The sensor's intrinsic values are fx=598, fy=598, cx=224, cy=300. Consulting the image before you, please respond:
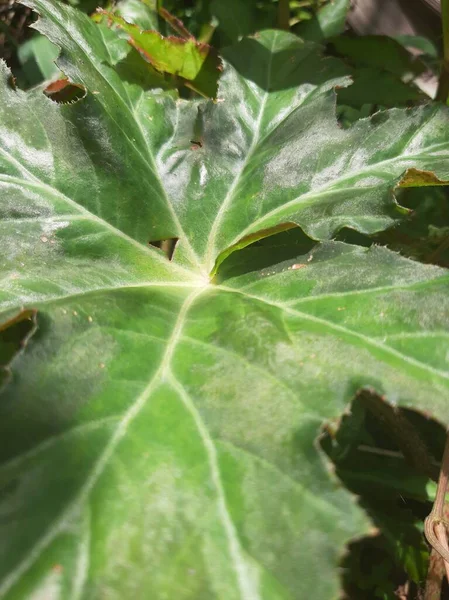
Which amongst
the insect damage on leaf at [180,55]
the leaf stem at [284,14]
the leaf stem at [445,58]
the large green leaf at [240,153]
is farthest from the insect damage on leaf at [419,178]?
the leaf stem at [284,14]

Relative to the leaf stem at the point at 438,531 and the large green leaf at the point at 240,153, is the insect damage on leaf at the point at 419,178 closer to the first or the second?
the large green leaf at the point at 240,153

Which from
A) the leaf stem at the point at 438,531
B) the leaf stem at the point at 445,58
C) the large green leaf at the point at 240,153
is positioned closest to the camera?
the leaf stem at the point at 438,531

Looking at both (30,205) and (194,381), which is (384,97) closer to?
(30,205)

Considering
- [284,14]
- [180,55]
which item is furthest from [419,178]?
[284,14]

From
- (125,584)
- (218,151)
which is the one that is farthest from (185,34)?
(125,584)

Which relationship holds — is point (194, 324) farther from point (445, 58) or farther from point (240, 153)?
point (445, 58)
